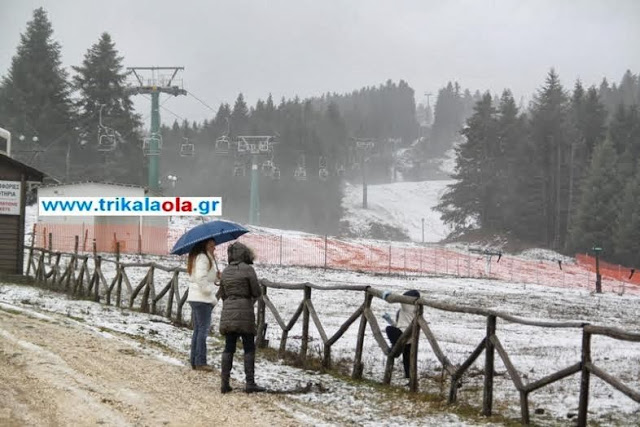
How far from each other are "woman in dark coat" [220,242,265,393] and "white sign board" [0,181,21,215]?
17736 mm

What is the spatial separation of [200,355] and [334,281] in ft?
69.6

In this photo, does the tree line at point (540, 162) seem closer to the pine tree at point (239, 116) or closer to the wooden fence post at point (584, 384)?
the pine tree at point (239, 116)

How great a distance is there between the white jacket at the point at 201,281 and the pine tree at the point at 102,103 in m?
65.6

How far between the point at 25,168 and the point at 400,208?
10268cm

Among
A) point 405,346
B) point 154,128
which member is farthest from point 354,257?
point 405,346

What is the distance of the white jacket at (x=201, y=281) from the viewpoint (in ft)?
34.4

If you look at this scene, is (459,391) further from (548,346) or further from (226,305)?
(548,346)

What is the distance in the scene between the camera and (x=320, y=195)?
11138 cm

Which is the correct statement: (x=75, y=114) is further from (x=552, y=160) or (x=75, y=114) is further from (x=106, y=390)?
(x=106, y=390)

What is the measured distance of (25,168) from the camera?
24.7m

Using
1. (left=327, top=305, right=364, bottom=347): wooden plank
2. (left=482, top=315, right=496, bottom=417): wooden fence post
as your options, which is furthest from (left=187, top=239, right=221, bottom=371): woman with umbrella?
(left=482, top=315, right=496, bottom=417): wooden fence post

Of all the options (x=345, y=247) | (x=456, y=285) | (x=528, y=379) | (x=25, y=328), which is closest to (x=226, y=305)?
(x=528, y=379)

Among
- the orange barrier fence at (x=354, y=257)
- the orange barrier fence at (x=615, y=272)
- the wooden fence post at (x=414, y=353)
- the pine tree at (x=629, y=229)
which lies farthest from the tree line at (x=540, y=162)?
the wooden fence post at (x=414, y=353)

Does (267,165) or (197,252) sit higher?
(267,165)
